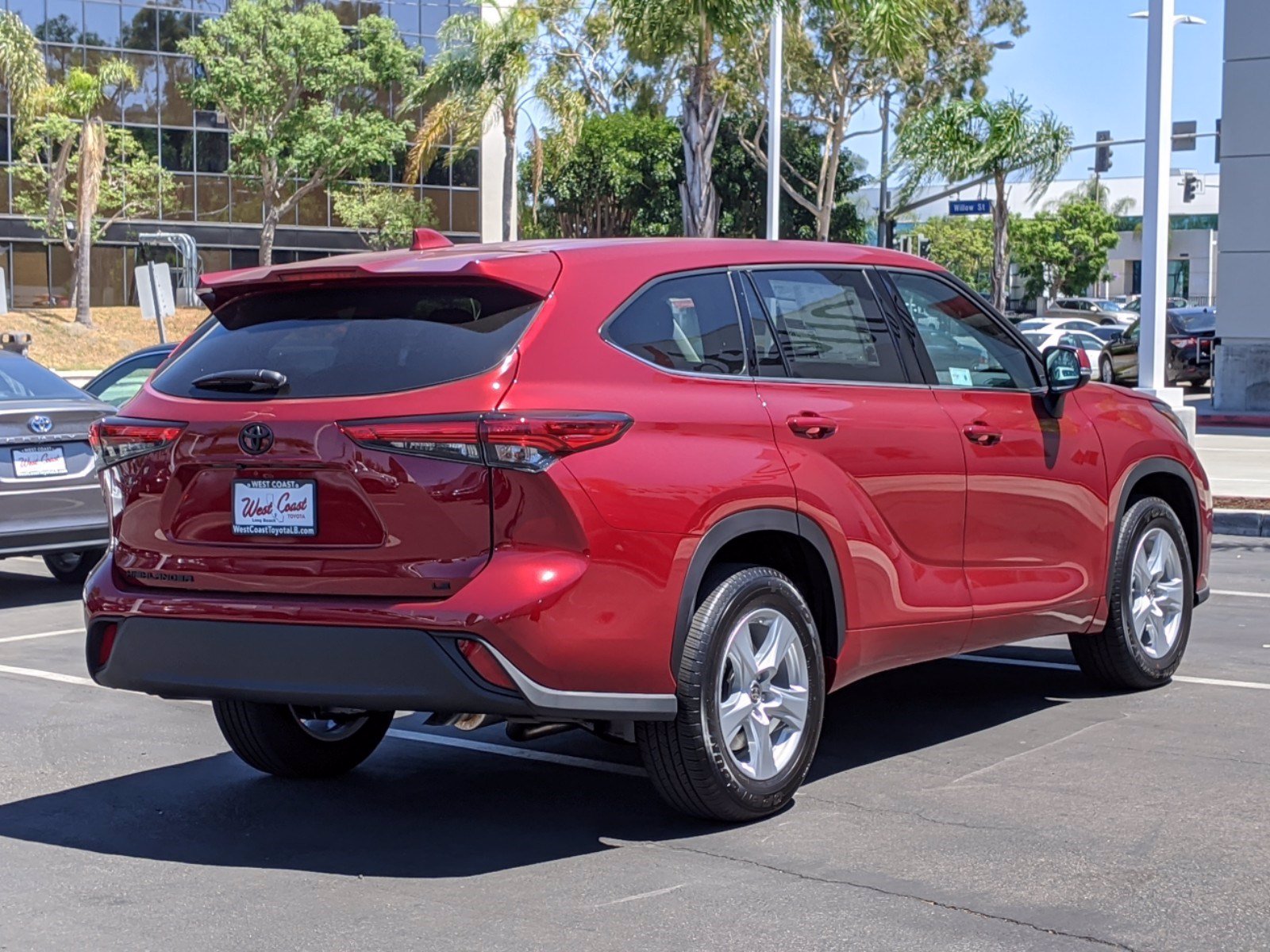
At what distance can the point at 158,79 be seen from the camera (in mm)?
57281

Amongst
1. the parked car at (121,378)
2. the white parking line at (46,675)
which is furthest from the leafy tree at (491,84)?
the white parking line at (46,675)

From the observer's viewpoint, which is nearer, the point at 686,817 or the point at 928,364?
the point at 686,817

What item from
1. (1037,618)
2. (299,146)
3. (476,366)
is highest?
(299,146)

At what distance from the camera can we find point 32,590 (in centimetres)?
1220

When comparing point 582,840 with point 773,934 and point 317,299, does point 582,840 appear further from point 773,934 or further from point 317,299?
point 317,299

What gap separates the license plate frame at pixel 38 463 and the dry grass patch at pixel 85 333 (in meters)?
38.9

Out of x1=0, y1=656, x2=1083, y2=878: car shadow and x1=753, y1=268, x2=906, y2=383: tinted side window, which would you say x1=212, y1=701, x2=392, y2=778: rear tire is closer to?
x1=0, y1=656, x2=1083, y2=878: car shadow

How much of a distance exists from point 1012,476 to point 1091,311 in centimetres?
6442

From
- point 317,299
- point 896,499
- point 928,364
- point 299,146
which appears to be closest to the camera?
point 317,299

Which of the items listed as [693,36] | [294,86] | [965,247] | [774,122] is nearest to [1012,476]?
[693,36]

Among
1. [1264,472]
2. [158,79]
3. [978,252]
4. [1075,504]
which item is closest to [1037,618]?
[1075,504]

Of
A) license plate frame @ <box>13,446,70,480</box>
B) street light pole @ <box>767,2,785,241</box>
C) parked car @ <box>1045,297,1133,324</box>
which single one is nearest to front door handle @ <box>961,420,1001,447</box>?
license plate frame @ <box>13,446,70,480</box>

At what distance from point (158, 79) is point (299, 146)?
19.2ft

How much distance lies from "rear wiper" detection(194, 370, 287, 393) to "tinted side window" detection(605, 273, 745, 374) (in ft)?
3.35
